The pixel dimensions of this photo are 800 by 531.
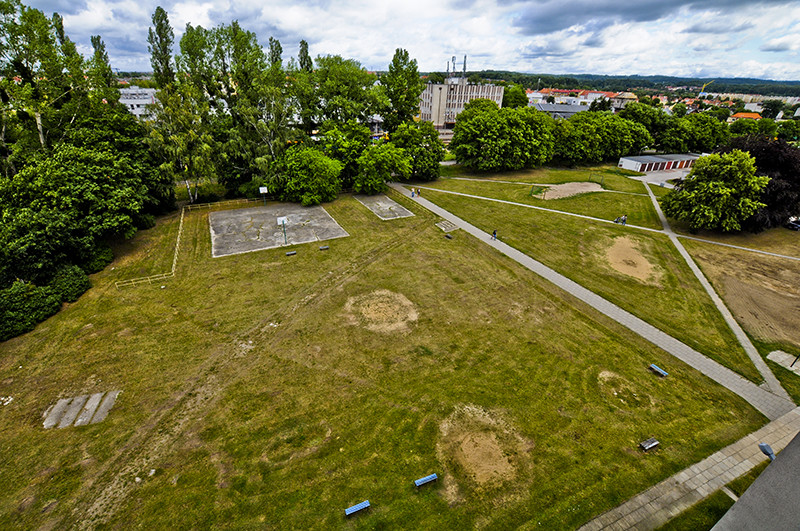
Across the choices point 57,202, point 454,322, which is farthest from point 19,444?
point 454,322

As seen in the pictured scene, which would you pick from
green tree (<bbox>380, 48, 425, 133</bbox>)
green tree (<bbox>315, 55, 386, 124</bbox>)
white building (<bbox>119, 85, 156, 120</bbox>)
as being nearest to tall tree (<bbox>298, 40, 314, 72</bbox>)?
green tree (<bbox>315, 55, 386, 124</bbox>)

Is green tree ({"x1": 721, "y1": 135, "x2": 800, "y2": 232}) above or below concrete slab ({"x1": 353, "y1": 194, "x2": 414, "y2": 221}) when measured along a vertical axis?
above

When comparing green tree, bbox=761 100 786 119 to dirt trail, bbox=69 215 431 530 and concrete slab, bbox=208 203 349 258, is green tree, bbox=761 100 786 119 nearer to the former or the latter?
concrete slab, bbox=208 203 349 258

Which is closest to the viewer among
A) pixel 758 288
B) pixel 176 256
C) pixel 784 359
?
pixel 784 359

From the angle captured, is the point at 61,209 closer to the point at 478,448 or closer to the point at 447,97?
the point at 478,448

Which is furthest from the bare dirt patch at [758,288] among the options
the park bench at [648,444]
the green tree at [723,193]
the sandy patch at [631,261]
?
the park bench at [648,444]

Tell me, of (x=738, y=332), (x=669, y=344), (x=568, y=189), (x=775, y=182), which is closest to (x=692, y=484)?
(x=669, y=344)

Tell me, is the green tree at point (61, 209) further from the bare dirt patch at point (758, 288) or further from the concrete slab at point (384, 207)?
the bare dirt patch at point (758, 288)
